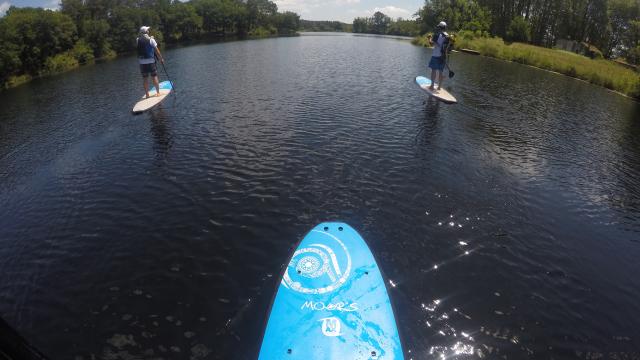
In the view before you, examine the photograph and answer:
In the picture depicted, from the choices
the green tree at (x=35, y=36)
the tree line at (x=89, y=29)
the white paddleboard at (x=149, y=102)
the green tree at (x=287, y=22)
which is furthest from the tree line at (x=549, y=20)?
the green tree at (x=35, y=36)

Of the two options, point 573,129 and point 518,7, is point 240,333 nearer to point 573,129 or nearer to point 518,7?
point 573,129

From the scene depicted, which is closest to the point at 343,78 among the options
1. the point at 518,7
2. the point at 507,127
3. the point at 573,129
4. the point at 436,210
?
the point at 507,127

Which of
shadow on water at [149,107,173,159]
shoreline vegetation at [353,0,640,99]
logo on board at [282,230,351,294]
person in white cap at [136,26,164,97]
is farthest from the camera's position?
shoreline vegetation at [353,0,640,99]

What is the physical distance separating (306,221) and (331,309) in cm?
452

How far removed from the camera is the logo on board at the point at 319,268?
8.91 metres

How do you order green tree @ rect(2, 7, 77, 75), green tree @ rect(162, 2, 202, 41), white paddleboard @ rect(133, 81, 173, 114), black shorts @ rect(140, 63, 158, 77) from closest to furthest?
1. black shorts @ rect(140, 63, 158, 77)
2. white paddleboard @ rect(133, 81, 173, 114)
3. green tree @ rect(2, 7, 77, 75)
4. green tree @ rect(162, 2, 202, 41)

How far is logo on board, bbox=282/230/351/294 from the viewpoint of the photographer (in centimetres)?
891

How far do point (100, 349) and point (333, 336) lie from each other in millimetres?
5185

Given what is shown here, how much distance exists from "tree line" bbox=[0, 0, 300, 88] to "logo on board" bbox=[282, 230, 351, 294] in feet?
160

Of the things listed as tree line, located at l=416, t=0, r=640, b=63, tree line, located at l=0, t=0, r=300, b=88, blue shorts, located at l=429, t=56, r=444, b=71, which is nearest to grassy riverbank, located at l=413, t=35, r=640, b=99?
tree line, located at l=416, t=0, r=640, b=63

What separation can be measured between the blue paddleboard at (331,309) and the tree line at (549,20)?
210 ft

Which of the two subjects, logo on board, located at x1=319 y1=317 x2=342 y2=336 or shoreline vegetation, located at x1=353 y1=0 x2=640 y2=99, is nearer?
logo on board, located at x1=319 y1=317 x2=342 y2=336

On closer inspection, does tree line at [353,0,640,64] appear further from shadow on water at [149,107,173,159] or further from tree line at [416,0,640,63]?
shadow on water at [149,107,173,159]

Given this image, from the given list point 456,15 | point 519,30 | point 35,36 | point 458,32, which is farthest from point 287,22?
point 35,36
